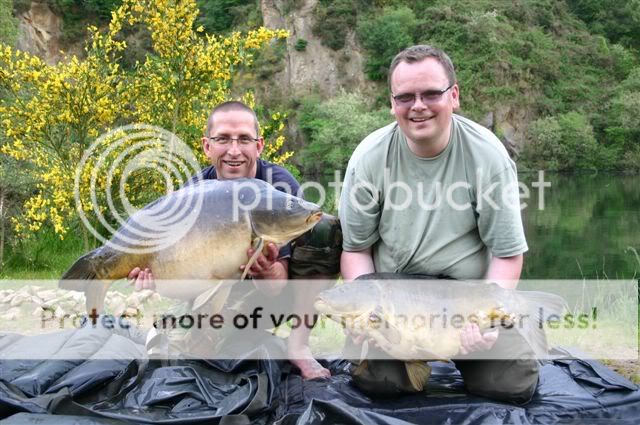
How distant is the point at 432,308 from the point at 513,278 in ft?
1.49

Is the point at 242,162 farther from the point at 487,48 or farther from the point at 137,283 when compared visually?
the point at 487,48

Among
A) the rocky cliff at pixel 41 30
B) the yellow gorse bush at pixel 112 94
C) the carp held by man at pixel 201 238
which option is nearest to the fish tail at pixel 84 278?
the carp held by man at pixel 201 238

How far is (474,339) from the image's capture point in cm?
212

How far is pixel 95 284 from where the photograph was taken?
2307 millimetres

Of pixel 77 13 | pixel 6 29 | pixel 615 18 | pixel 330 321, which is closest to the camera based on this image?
pixel 330 321

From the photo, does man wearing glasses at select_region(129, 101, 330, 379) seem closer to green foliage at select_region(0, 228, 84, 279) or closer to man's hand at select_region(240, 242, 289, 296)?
man's hand at select_region(240, 242, 289, 296)

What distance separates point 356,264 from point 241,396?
72cm

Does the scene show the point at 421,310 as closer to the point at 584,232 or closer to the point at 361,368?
the point at 361,368

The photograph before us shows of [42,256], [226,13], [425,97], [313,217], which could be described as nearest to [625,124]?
[226,13]

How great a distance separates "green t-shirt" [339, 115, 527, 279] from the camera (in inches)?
95.7

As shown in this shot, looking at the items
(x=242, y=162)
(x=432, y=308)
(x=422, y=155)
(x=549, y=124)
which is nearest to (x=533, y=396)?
(x=432, y=308)

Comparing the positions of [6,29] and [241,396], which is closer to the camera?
[241,396]

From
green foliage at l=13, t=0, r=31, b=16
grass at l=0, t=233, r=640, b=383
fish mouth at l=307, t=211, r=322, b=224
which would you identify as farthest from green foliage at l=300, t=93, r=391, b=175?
fish mouth at l=307, t=211, r=322, b=224

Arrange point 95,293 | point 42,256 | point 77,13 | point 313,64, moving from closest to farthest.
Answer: point 95,293 → point 42,256 → point 313,64 → point 77,13
